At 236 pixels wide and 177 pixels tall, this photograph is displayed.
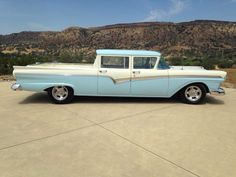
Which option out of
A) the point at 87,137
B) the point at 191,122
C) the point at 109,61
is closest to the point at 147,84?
the point at 109,61

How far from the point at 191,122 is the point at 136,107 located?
5.27 ft

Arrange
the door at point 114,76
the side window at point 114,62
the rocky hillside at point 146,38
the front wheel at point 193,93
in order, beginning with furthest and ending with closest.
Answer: the rocky hillside at point 146,38, the front wheel at point 193,93, the side window at point 114,62, the door at point 114,76

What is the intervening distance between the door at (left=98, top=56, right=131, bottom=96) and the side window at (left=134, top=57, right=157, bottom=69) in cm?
26

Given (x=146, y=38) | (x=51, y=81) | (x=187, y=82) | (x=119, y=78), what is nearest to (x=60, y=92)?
(x=51, y=81)

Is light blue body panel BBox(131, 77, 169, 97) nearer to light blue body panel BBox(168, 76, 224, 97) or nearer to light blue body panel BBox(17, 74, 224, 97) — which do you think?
light blue body panel BBox(17, 74, 224, 97)

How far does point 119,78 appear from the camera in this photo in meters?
6.29

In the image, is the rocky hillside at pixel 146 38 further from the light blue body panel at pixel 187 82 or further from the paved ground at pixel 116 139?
the paved ground at pixel 116 139

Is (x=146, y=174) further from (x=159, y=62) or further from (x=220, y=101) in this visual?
(x=220, y=101)

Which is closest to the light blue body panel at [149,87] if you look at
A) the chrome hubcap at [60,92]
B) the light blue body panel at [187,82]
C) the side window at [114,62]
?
the light blue body panel at [187,82]

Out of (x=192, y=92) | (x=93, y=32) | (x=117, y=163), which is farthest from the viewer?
(x=93, y=32)

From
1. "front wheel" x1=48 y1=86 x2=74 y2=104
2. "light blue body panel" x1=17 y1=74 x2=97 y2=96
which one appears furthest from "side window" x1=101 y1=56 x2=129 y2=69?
"front wheel" x1=48 y1=86 x2=74 y2=104

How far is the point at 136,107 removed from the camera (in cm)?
611

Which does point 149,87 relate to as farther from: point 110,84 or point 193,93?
point 193,93

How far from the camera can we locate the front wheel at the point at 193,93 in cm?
654
